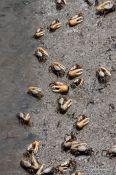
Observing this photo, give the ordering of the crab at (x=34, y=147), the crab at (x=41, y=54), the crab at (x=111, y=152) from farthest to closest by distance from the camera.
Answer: the crab at (x=41, y=54) → the crab at (x=34, y=147) → the crab at (x=111, y=152)

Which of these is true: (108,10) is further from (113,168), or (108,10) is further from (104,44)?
(113,168)

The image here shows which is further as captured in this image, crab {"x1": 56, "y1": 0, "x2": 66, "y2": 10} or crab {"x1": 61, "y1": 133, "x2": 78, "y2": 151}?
crab {"x1": 56, "y1": 0, "x2": 66, "y2": 10}

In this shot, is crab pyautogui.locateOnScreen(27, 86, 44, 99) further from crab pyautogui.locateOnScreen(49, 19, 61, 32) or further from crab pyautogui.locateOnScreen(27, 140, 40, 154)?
crab pyautogui.locateOnScreen(49, 19, 61, 32)

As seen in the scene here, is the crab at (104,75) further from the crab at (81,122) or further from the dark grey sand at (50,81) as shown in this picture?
the crab at (81,122)

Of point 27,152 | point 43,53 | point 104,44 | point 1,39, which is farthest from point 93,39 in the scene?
point 27,152

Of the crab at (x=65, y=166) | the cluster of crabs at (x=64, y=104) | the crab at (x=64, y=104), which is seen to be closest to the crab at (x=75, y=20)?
the cluster of crabs at (x=64, y=104)

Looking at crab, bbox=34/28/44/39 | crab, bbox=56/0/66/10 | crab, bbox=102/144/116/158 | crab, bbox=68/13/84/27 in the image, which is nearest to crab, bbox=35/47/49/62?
crab, bbox=34/28/44/39

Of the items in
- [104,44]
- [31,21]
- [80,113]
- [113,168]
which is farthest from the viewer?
[31,21]

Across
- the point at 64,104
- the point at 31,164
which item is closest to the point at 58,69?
the point at 64,104
